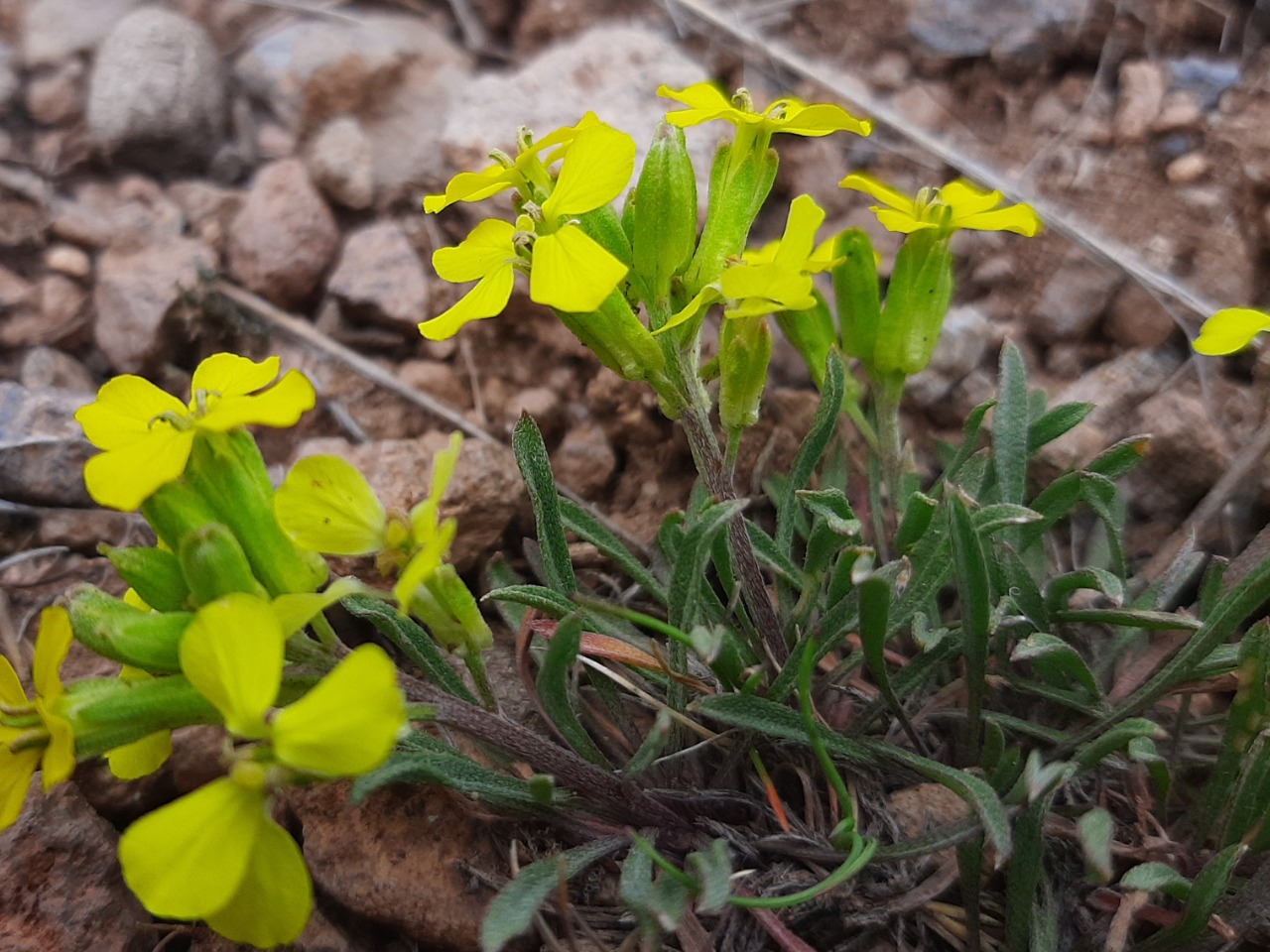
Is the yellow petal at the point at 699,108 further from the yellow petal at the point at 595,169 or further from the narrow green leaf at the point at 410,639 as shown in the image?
the narrow green leaf at the point at 410,639

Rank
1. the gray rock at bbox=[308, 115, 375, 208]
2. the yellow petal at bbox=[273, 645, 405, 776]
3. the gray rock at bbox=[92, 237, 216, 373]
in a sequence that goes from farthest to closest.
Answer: the gray rock at bbox=[308, 115, 375, 208] < the gray rock at bbox=[92, 237, 216, 373] < the yellow petal at bbox=[273, 645, 405, 776]

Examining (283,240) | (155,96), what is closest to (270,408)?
(283,240)

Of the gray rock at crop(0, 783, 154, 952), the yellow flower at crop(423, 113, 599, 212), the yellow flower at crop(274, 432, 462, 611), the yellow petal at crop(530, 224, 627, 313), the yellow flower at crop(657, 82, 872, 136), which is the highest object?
the yellow flower at crop(657, 82, 872, 136)

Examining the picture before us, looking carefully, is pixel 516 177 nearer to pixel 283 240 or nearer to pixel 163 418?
pixel 163 418

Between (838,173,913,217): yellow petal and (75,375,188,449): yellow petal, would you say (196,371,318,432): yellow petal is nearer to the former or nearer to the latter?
(75,375,188,449): yellow petal

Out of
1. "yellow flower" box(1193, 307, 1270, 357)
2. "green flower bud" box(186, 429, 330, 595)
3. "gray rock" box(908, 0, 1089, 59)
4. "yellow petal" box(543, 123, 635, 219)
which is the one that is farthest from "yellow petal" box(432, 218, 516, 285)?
"gray rock" box(908, 0, 1089, 59)

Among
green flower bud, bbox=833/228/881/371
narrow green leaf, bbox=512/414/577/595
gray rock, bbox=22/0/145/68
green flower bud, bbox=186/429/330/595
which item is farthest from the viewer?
gray rock, bbox=22/0/145/68

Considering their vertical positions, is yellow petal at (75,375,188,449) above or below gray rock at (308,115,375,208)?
above

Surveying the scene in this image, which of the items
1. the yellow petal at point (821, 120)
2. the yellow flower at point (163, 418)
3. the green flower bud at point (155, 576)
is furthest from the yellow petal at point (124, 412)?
the yellow petal at point (821, 120)
